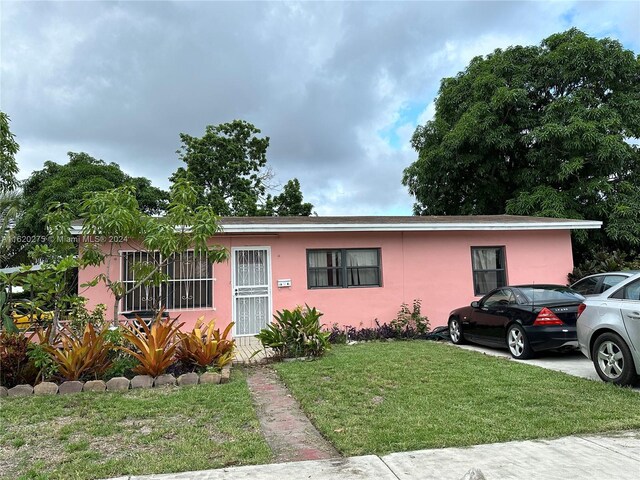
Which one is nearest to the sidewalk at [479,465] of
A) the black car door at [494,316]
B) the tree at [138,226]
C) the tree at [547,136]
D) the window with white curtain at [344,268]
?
the tree at [138,226]

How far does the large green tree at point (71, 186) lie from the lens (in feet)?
60.3

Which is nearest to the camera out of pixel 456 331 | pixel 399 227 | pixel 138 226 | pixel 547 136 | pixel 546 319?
pixel 138 226

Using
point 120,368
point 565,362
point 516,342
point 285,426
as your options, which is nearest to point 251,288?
point 120,368

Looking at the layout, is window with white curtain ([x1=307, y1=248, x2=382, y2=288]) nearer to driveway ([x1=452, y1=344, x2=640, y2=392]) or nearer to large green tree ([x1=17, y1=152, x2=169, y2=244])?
driveway ([x1=452, y1=344, x2=640, y2=392])

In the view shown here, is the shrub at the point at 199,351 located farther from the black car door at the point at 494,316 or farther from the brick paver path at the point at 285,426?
the black car door at the point at 494,316

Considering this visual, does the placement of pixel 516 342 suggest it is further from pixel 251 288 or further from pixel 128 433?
pixel 128 433

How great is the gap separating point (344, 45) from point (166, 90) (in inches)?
223

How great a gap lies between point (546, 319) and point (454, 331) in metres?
2.85

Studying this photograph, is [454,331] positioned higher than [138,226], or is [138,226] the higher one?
[138,226]

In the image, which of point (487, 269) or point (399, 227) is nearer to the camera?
point (399, 227)

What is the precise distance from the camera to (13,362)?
20.1 feet

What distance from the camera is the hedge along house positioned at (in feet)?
34.7

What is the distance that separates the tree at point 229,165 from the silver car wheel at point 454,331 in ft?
56.2

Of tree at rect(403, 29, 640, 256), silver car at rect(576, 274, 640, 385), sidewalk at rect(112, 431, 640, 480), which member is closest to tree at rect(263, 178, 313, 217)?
tree at rect(403, 29, 640, 256)
